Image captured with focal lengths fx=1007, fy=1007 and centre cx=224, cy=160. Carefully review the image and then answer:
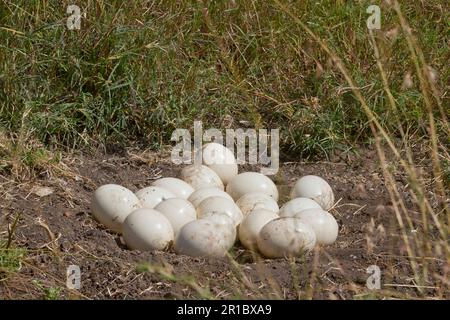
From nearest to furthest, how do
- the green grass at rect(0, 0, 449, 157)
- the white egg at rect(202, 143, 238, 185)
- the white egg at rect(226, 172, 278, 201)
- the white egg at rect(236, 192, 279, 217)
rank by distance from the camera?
the white egg at rect(236, 192, 279, 217), the white egg at rect(226, 172, 278, 201), the white egg at rect(202, 143, 238, 185), the green grass at rect(0, 0, 449, 157)

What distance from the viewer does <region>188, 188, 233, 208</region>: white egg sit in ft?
15.1

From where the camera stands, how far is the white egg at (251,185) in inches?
189

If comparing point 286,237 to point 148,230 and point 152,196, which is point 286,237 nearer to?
point 148,230

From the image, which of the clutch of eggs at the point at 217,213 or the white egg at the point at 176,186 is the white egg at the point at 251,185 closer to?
the clutch of eggs at the point at 217,213

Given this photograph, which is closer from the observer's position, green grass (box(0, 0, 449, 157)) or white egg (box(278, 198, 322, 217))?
white egg (box(278, 198, 322, 217))

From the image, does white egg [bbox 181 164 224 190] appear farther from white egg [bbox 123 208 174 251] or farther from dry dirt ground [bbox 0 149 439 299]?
white egg [bbox 123 208 174 251]

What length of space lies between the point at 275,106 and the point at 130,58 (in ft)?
2.87

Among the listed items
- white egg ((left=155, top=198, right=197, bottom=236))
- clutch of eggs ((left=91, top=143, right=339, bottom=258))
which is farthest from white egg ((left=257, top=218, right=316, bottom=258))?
white egg ((left=155, top=198, right=197, bottom=236))

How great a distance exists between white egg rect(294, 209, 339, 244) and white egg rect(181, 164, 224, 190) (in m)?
0.57

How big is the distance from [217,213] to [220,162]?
0.69 meters

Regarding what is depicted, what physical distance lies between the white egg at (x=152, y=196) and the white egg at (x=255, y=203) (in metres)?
0.33

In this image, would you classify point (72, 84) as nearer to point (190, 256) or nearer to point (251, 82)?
point (251, 82)

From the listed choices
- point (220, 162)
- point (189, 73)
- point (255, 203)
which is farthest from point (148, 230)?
point (189, 73)
